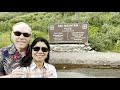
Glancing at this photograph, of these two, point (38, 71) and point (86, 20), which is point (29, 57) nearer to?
point (38, 71)

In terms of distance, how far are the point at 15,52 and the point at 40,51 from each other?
375 millimetres

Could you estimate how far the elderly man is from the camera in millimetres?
3617

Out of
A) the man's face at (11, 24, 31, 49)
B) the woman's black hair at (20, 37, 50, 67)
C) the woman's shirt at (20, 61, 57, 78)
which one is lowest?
the woman's shirt at (20, 61, 57, 78)

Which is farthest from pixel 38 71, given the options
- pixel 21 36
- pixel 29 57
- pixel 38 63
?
pixel 21 36

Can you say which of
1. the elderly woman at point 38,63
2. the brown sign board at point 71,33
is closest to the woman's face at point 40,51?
the elderly woman at point 38,63

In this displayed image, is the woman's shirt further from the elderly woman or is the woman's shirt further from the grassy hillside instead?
the grassy hillside

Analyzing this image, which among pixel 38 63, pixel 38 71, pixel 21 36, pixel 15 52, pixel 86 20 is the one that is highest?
pixel 86 20

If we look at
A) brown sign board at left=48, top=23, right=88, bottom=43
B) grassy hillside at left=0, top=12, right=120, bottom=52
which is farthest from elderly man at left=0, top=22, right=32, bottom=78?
brown sign board at left=48, top=23, right=88, bottom=43

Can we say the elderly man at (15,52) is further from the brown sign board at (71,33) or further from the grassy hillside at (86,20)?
the brown sign board at (71,33)

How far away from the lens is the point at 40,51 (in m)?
3.58

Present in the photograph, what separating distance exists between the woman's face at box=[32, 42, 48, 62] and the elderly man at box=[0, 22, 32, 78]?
13 cm

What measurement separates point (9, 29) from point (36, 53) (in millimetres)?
535
